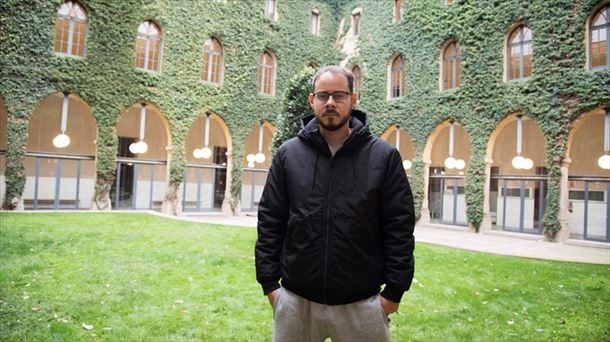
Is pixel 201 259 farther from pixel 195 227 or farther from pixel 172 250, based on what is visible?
pixel 195 227

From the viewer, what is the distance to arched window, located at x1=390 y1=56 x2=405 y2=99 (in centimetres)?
2042

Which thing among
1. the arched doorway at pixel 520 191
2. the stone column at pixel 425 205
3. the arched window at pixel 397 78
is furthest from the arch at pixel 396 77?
the arched doorway at pixel 520 191

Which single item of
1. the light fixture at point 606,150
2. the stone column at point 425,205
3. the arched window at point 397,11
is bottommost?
the stone column at point 425,205

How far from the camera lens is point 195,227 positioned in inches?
468

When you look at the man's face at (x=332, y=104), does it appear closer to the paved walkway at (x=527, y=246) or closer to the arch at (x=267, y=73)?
the paved walkway at (x=527, y=246)

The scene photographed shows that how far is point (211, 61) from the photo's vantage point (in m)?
20.6

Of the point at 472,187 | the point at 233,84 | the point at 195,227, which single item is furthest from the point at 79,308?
the point at 233,84

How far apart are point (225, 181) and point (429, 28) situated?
1319 centimetres

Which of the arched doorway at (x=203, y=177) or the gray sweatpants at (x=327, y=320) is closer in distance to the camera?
the gray sweatpants at (x=327, y=320)

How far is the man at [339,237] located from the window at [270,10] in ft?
70.8

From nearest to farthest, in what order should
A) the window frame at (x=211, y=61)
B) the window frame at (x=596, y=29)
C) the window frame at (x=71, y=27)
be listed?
the window frame at (x=596, y=29), the window frame at (x=71, y=27), the window frame at (x=211, y=61)

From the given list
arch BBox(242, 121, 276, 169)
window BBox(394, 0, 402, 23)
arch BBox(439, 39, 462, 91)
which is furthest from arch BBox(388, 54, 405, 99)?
arch BBox(242, 121, 276, 169)

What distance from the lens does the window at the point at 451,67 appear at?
18.1 metres

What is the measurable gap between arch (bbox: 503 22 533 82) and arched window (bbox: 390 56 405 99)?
204 inches
